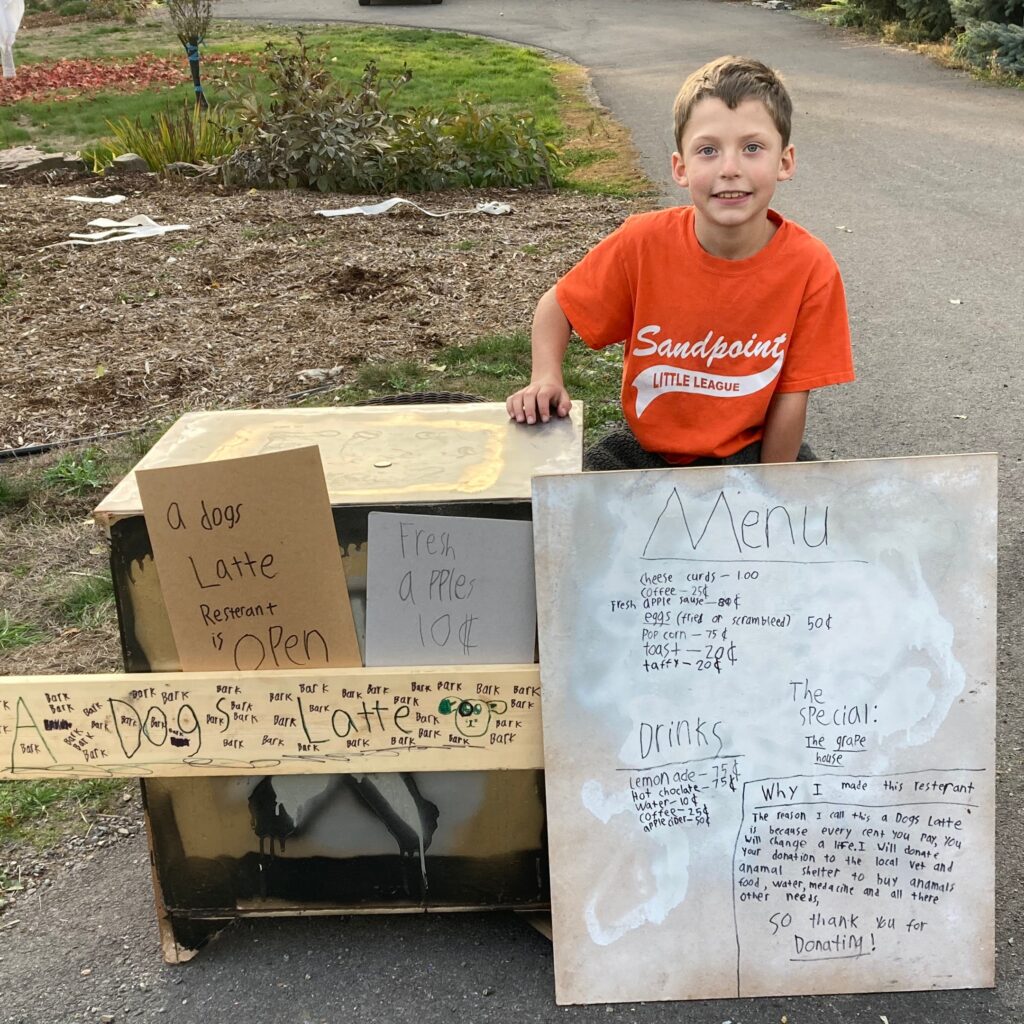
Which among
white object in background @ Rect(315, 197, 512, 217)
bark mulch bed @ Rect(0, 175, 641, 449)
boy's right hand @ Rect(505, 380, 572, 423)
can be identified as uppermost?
boy's right hand @ Rect(505, 380, 572, 423)

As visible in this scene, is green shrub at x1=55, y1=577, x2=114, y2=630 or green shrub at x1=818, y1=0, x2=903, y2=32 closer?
green shrub at x1=55, y1=577, x2=114, y2=630

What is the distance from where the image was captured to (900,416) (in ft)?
16.2

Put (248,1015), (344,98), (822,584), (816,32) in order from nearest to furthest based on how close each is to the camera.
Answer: (822,584), (248,1015), (344,98), (816,32)

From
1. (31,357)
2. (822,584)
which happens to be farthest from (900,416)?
(31,357)

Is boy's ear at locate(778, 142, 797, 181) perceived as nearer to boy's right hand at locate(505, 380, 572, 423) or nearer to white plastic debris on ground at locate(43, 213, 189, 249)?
boy's right hand at locate(505, 380, 572, 423)

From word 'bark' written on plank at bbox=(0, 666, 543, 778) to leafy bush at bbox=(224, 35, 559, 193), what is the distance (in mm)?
7638

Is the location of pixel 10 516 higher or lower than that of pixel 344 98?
lower

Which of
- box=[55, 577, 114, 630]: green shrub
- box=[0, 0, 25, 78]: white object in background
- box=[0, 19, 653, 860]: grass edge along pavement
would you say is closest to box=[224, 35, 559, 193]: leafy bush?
box=[0, 0, 25, 78]: white object in background

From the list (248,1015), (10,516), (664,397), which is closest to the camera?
(248,1015)

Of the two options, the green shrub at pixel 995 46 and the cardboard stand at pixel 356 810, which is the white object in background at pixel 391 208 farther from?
the green shrub at pixel 995 46

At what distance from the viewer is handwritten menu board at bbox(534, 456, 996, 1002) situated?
2043mm

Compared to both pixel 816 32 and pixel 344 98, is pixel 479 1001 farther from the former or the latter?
pixel 816 32

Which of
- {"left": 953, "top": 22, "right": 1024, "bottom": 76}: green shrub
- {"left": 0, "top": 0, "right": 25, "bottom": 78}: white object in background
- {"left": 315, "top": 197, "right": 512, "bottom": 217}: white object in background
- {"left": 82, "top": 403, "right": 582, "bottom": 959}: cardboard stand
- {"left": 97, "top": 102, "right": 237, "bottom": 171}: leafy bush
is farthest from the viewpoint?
{"left": 953, "top": 22, "right": 1024, "bottom": 76}: green shrub

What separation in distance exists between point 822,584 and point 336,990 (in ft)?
3.85
